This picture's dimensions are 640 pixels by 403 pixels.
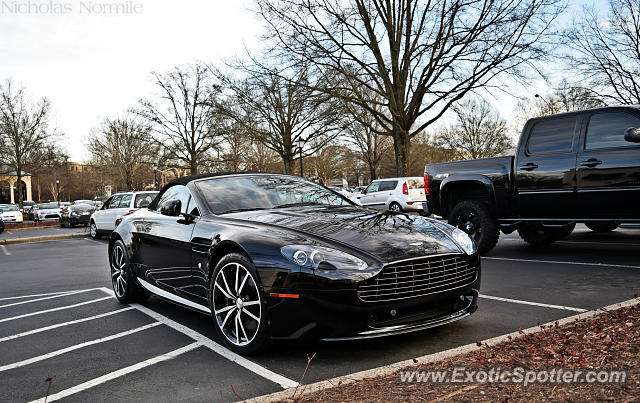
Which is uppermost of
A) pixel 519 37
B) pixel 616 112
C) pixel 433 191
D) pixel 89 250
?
pixel 519 37

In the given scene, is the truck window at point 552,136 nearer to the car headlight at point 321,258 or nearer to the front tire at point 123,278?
the car headlight at point 321,258

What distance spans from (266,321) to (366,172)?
82.5 meters

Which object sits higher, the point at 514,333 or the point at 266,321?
the point at 266,321

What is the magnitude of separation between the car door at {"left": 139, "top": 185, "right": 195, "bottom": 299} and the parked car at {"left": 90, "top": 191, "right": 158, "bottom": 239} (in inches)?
A: 459

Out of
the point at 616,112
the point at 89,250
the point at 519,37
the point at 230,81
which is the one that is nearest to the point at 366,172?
the point at 230,81

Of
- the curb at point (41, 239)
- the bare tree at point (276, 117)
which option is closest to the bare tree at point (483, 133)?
the bare tree at point (276, 117)

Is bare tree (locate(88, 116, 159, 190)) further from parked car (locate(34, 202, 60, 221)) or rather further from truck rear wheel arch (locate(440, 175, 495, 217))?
truck rear wheel arch (locate(440, 175, 495, 217))

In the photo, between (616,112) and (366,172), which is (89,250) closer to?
(616,112)

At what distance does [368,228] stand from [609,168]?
450 centimetres

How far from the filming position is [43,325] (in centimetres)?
540

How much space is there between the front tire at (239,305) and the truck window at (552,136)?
560 cm

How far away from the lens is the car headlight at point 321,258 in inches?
144

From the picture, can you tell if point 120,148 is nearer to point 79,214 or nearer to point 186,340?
point 79,214

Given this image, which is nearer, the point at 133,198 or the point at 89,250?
the point at 89,250
